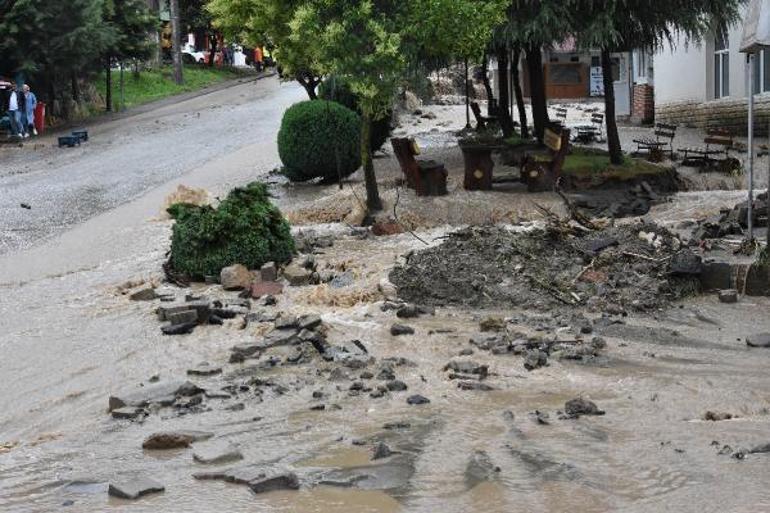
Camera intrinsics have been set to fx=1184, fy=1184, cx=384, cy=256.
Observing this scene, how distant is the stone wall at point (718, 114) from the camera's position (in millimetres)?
25562

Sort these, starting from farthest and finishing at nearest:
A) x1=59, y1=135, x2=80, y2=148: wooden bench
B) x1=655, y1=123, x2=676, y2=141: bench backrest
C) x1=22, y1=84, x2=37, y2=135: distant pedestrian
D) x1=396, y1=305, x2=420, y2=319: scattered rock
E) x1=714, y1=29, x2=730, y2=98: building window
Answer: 1. x1=22, y1=84, x2=37, y2=135: distant pedestrian
2. x1=59, y1=135, x2=80, y2=148: wooden bench
3. x1=714, y1=29, x2=730, y2=98: building window
4. x1=655, y1=123, x2=676, y2=141: bench backrest
5. x1=396, y1=305, x2=420, y2=319: scattered rock

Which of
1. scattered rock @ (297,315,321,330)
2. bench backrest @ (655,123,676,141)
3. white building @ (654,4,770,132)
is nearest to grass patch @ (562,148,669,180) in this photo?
bench backrest @ (655,123,676,141)

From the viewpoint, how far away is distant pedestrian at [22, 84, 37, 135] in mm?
34553

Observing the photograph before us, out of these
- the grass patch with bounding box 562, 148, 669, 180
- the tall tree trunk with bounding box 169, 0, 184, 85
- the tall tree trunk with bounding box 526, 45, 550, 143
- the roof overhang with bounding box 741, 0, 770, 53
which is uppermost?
the tall tree trunk with bounding box 169, 0, 184, 85

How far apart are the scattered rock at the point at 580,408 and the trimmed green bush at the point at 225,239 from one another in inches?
Answer: 254

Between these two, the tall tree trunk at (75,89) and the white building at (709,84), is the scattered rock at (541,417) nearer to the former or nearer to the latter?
the white building at (709,84)

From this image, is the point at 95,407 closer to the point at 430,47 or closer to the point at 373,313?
the point at 373,313

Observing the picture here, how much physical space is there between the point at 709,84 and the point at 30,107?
19.4m

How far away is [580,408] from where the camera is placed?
25.6ft

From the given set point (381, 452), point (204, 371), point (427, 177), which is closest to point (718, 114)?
point (427, 177)

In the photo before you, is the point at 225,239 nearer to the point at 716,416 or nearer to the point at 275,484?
the point at 716,416

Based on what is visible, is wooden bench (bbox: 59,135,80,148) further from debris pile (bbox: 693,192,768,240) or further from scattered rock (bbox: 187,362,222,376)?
scattered rock (bbox: 187,362,222,376)

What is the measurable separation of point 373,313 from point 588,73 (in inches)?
1572

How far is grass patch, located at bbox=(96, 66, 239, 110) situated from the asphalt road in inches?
143
